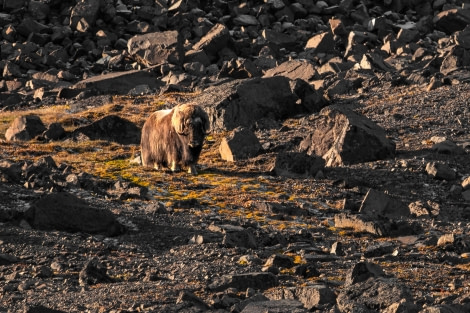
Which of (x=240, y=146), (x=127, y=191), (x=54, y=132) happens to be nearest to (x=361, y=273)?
(x=127, y=191)

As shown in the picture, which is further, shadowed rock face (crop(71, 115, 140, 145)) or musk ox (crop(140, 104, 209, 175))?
shadowed rock face (crop(71, 115, 140, 145))

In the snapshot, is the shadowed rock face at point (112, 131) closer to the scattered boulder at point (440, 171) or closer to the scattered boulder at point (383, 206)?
the scattered boulder at point (440, 171)

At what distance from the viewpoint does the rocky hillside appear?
10.8 metres

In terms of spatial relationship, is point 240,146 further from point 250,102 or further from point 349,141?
point 250,102

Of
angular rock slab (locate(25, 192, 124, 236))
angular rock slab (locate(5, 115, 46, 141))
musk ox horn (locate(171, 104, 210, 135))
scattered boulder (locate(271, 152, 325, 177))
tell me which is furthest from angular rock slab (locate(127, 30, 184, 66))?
angular rock slab (locate(25, 192, 124, 236))

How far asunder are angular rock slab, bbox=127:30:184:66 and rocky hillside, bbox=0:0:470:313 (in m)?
0.14

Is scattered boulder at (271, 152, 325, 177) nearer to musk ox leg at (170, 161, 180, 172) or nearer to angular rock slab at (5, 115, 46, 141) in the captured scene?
musk ox leg at (170, 161, 180, 172)

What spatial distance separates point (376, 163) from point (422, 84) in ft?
27.0

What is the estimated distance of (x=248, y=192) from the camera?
17.2 metres

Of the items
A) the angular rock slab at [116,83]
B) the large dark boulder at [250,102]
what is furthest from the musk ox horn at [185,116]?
the angular rock slab at [116,83]

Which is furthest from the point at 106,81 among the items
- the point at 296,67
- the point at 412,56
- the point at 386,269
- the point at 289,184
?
the point at 386,269

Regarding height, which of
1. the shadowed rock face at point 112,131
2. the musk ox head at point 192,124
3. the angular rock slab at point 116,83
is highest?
the musk ox head at point 192,124

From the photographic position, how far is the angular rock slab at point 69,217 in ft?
45.4

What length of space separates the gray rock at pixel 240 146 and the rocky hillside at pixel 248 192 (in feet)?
0.12
